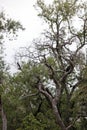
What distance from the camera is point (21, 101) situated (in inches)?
1021

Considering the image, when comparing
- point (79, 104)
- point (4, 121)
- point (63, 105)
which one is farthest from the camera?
point (63, 105)

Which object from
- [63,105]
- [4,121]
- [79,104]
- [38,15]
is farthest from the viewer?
[63,105]

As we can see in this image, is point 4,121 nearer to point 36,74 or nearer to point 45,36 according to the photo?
point 36,74

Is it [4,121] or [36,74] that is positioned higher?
[36,74]

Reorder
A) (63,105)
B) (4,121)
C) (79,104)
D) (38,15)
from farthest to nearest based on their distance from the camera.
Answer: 1. (63,105)
2. (38,15)
3. (79,104)
4. (4,121)

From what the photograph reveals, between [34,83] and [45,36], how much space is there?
347 centimetres

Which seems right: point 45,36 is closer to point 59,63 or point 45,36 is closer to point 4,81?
point 59,63

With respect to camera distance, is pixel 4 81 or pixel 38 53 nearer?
pixel 4 81

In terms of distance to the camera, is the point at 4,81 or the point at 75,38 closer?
the point at 4,81

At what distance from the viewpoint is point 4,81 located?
2286 centimetres

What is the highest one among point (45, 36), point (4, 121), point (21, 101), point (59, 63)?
point (45, 36)

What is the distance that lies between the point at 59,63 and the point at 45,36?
2196 millimetres

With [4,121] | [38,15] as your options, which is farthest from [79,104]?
[38,15]

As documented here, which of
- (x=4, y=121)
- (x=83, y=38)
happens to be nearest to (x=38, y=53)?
(x=83, y=38)
